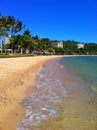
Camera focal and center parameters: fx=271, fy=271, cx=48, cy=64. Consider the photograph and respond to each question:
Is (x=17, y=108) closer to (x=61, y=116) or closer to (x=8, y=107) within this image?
(x=8, y=107)

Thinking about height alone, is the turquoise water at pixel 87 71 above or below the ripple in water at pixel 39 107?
below

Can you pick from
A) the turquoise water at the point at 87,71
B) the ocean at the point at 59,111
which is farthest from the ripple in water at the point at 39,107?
the turquoise water at the point at 87,71

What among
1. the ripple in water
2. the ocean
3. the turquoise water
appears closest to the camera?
the ocean

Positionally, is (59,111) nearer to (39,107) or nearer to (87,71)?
(39,107)

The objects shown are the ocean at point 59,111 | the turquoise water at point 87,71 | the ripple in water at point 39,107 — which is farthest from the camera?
the turquoise water at point 87,71

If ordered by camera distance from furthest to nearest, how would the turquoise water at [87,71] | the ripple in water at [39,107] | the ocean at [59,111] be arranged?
the turquoise water at [87,71], the ripple in water at [39,107], the ocean at [59,111]

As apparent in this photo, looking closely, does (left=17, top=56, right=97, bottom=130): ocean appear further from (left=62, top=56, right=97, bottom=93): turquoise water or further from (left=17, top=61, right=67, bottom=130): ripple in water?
(left=62, top=56, right=97, bottom=93): turquoise water

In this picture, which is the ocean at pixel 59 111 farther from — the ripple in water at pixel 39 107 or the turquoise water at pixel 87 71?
the turquoise water at pixel 87 71

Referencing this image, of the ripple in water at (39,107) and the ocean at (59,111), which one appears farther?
the ripple in water at (39,107)

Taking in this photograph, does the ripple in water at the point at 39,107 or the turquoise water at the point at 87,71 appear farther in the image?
the turquoise water at the point at 87,71

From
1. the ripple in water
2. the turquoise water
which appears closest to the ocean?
the ripple in water

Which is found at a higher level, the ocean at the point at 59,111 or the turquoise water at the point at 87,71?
the ocean at the point at 59,111

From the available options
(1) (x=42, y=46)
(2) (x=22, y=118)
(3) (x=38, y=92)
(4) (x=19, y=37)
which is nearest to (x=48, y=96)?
(3) (x=38, y=92)

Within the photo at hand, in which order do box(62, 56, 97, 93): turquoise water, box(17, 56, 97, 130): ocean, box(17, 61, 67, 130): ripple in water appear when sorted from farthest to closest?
box(62, 56, 97, 93): turquoise water
box(17, 61, 67, 130): ripple in water
box(17, 56, 97, 130): ocean
